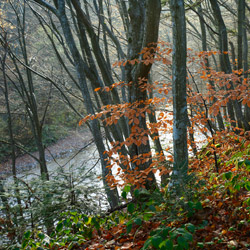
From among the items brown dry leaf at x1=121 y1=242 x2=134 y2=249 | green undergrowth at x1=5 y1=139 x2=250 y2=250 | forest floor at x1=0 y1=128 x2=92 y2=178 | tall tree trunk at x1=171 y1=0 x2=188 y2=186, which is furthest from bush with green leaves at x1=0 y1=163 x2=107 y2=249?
forest floor at x1=0 y1=128 x2=92 y2=178

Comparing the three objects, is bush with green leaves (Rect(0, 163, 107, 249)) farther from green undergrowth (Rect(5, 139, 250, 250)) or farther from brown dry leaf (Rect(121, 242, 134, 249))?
brown dry leaf (Rect(121, 242, 134, 249))

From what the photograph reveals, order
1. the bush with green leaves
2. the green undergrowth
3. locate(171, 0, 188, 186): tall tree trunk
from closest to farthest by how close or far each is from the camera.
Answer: the green undergrowth
locate(171, 0, 188, 186): tall tree trunk
the bush with green leaves

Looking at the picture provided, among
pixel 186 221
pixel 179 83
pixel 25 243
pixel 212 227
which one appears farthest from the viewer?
pixel 179 83

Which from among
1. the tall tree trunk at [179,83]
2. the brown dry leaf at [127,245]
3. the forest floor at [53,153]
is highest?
the tall tree trunk at [179,83]

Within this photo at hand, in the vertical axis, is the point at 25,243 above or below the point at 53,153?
above

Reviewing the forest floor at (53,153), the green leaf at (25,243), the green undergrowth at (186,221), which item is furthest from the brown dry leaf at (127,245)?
the forest floor at (53,153)

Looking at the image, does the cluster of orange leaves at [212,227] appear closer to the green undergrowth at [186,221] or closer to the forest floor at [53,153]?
the green undergrowth at [186,221]

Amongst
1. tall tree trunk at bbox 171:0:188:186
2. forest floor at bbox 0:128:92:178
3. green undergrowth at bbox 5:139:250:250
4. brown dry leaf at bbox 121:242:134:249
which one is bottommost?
forest floor at bbox 0:128:92:178

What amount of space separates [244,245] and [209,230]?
40cm

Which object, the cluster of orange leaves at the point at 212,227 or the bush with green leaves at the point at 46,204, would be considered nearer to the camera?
the cluster of orange leaves at the point at 212,227

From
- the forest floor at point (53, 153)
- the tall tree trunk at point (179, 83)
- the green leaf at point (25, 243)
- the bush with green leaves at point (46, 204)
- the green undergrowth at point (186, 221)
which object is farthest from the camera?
the forest floor at point (53, 153)

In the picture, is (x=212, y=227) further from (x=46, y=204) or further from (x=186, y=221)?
(x=46, y=204)

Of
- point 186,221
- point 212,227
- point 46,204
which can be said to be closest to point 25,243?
point 46,204

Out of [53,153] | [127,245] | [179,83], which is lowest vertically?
[53,153]
